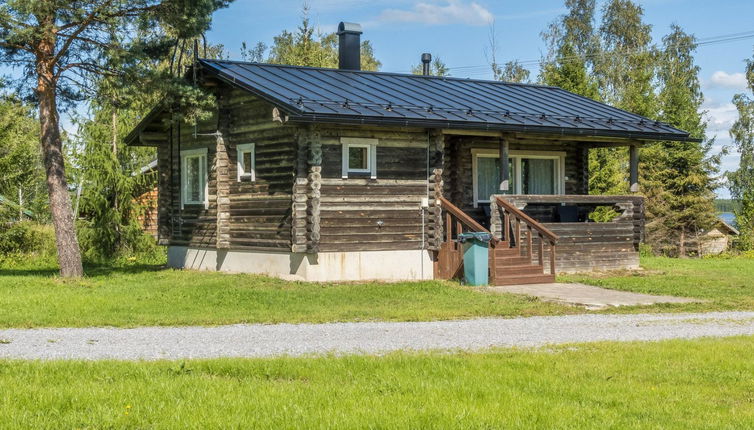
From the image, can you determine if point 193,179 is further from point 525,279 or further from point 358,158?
point 525,279

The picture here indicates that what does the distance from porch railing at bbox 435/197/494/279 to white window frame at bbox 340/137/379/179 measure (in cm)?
171

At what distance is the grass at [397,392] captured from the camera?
6.89m

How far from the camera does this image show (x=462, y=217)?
67.0 feet

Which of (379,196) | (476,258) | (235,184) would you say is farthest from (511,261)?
(235,184)

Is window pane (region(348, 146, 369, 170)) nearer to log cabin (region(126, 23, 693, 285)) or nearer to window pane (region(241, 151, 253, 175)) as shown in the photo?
log cabin (region(126, 23, 693, 285))

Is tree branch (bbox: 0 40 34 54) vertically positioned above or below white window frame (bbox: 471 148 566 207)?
above

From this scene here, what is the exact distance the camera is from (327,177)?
2038 cm

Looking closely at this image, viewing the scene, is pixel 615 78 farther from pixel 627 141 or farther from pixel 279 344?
pixel 279 344

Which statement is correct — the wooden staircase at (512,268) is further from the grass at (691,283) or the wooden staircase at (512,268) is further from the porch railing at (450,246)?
the grass at (691,283)

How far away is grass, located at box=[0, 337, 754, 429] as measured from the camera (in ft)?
22.6

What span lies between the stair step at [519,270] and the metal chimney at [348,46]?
849 centimetres

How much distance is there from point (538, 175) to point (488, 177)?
69.5 inches

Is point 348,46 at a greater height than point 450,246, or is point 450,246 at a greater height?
point 348,46

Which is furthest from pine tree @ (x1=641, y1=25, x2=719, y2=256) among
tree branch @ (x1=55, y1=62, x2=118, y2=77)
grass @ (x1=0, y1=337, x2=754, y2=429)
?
grass @ (x1=0, y1=337, x2=754, y2=429)
